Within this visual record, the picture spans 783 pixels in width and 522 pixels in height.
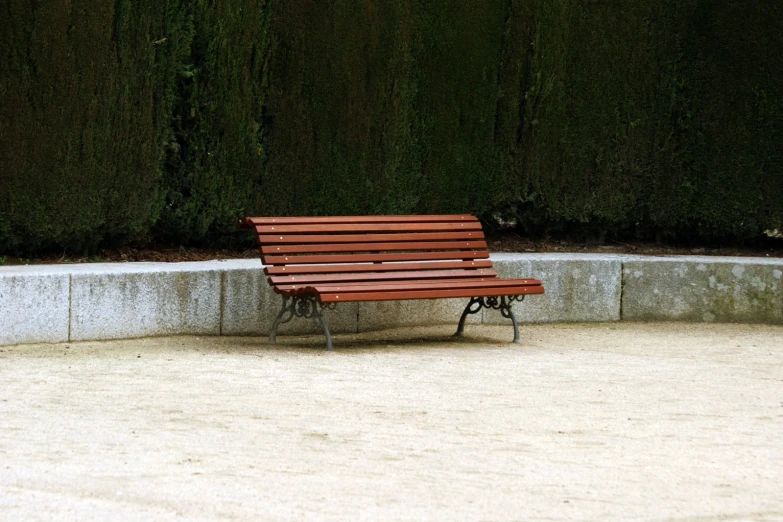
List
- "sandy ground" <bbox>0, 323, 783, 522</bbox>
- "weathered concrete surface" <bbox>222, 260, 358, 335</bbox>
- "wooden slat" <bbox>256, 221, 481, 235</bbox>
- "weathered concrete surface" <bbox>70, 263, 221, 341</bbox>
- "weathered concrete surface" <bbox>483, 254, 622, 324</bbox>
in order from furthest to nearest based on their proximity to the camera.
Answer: "weathered concrete surface" <bbox>483, 254, 622, 324</bbox> → "weathered concrete surface" <bbox>222, 260, 358, 335</bbox> → "wooden slat" <bbox>256, 221, 481, 235</bbox> → "weathered concrete surface" <bbox>70, 263, 221, 341</bbox> → "sandy ground" <bbox>0, 323, 783, 522</bbox>

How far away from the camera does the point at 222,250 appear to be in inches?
352

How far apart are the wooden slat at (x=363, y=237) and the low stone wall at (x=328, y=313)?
51cm

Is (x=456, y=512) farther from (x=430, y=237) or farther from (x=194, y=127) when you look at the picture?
(x=194, y=127)

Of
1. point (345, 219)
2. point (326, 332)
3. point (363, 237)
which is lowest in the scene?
point (326, 332)

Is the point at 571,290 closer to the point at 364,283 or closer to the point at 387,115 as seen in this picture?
the point at 387,115

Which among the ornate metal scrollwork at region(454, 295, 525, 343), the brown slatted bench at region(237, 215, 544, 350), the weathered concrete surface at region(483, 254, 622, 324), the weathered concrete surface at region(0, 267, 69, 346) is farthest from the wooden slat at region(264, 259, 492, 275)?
the weathered concrete surface at region(0, 267, 69, 346)

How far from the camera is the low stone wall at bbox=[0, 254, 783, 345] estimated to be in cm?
719

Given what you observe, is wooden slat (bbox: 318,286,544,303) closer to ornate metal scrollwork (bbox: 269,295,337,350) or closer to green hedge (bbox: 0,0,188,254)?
ornate metal scrollwork (bbox: 269,295,337,350)

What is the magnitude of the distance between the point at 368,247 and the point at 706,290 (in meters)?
2.92

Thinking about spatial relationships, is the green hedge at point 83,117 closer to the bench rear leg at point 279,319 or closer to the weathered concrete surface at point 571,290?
the bench rear leg at point 279,319

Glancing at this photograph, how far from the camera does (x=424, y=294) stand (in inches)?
292

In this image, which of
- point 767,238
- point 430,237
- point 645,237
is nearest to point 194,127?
point 430,237

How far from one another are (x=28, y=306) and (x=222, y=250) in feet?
6.83

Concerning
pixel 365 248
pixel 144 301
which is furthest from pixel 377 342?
pixel 144 301
